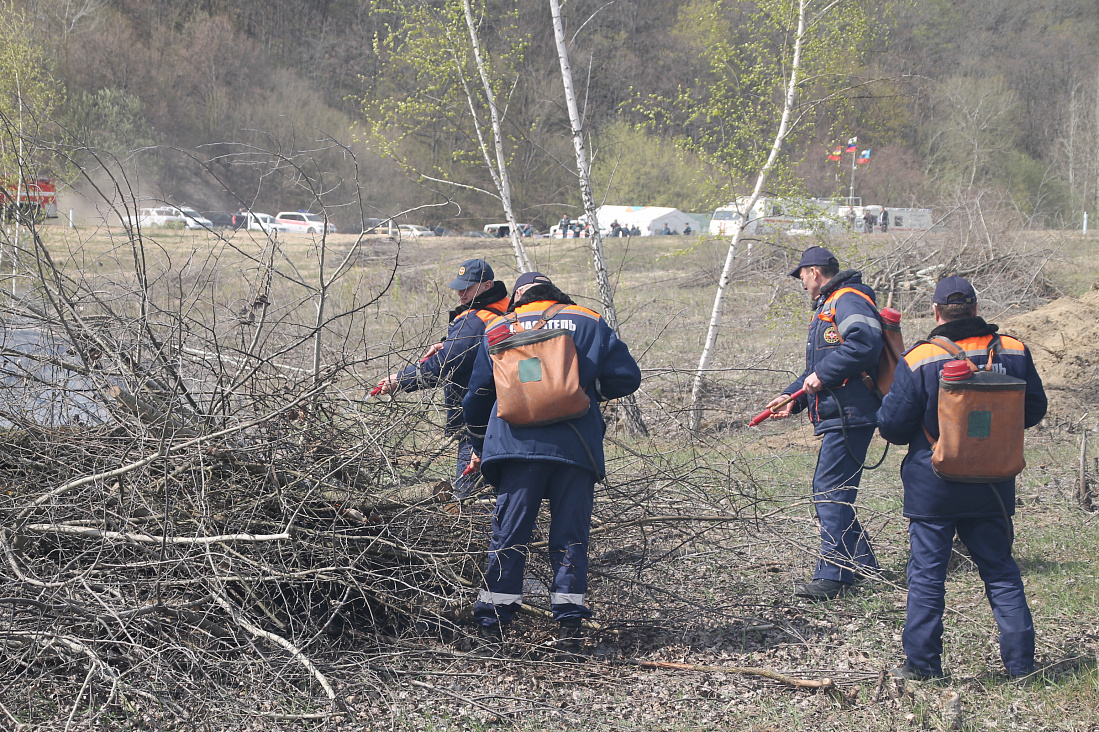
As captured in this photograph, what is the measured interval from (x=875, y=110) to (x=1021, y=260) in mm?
6873

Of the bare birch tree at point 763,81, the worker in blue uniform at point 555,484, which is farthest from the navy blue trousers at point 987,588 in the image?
the bare birch tree at point 763,81

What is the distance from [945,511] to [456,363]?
237 cm

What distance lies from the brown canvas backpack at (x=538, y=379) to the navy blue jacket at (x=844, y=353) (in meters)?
1.63

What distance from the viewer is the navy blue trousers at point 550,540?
3.66m

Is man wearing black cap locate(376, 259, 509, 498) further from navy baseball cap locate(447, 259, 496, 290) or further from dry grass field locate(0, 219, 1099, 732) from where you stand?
dry grass field locate(0, 219, 1099, 732)

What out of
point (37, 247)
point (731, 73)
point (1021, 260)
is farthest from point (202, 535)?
point (1021, 260)

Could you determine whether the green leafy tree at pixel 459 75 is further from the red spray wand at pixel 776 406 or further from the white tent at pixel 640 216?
the white tent at pixel 640 216

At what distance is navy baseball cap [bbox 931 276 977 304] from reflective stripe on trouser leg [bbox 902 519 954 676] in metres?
0.92

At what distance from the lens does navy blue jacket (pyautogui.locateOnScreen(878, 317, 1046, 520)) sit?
11.4 feet

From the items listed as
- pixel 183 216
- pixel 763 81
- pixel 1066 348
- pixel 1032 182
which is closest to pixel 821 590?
pixel 183 216

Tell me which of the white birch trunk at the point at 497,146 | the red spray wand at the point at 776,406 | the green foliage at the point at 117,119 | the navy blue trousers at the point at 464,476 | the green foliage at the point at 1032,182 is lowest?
the navy blue trousers at the point at 464,476

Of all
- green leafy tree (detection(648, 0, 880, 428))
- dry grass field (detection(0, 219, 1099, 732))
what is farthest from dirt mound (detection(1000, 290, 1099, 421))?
dry grass field (detection(0, 219, 1099, 732))

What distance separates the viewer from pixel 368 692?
133 inches

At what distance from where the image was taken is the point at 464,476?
4.29 meters
